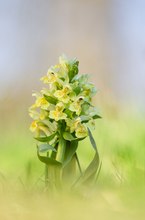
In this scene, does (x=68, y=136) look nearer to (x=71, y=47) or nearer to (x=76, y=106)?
(x=76, y=106)

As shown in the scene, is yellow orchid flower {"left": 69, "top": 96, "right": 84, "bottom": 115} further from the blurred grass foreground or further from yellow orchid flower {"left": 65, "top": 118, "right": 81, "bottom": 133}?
the blurred grass foreground

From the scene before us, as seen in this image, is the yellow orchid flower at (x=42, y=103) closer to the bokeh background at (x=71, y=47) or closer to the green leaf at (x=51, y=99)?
the green leaf at (x=51, y=99)

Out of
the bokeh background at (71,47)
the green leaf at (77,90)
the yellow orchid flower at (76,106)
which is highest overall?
the bokeh background at (71,47)

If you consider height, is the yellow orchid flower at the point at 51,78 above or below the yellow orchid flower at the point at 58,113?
above

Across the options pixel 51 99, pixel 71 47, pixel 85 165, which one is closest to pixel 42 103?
pixel 51 99

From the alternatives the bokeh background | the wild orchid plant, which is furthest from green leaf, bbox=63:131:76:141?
the bokeh background

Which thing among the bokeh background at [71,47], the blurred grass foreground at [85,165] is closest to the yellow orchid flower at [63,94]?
the blurred grass foreground at [85,165]
